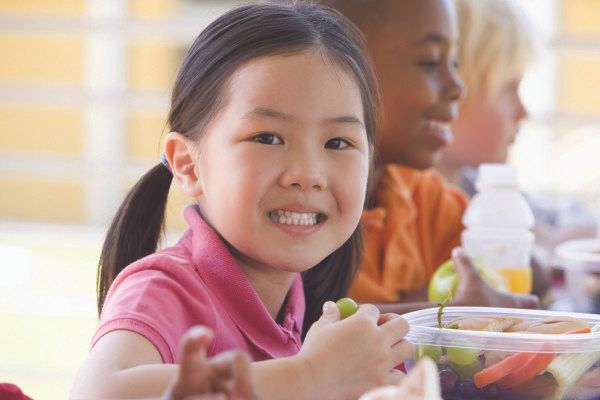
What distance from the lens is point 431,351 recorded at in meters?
0.86

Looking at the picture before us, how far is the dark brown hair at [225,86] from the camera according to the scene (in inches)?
38.0

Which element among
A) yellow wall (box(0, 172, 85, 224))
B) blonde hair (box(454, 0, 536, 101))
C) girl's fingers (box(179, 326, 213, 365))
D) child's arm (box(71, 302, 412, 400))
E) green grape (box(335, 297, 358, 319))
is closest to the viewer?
girl's fingers (box(179, 326, 213, 365))

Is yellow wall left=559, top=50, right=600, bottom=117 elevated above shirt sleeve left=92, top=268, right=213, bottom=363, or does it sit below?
above

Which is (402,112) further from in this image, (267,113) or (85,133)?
(85,133)

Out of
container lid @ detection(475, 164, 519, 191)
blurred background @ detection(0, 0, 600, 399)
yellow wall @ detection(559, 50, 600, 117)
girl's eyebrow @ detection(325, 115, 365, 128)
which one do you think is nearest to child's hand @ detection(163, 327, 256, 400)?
girl's eyebrow @ detection(325, 115, 365, 128)

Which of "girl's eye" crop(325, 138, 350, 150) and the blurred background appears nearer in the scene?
"girl's eye" crop(325, 138, 350, 150)

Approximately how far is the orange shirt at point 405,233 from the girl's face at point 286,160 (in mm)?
522

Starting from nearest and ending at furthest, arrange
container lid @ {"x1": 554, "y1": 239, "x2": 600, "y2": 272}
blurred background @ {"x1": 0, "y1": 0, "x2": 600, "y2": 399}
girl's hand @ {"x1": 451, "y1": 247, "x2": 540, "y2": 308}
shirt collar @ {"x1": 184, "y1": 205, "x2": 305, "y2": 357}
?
shirt collar @ {"x1": 184, "y1": 205, "x2": 305, "y2": 357} → girl's hand @ {"x1": 451, "y1": 247, "x2": 540, "y2": 308} → container lid @ {"x1": 554, "y1": 239, "x2": 600, "y2": 272} → blurred background @ {"x1": 0, "y1": 0, "x2": 600, "y2": 399}

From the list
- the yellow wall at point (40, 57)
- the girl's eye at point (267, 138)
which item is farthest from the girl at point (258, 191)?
the yellow wall at point (40, 57)

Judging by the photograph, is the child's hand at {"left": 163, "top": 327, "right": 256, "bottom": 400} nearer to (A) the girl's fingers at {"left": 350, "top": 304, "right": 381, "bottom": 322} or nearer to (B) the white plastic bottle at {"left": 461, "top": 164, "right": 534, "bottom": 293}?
(A) the girl's fingers at {"left": 350, "top": 304, "right": 381, "bottom": 322}

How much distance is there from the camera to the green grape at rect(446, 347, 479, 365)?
2.79 ft

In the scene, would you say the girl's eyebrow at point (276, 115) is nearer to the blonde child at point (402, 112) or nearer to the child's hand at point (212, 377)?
the child's hand at point (212, 377)

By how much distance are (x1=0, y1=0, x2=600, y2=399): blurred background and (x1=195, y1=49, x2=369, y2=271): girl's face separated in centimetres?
264

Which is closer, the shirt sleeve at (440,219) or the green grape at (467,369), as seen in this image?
the green grape at (467,369)
